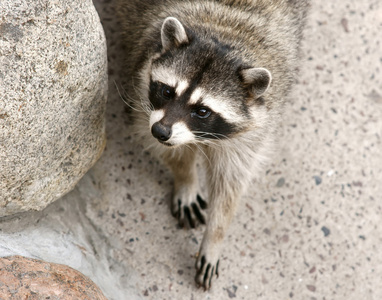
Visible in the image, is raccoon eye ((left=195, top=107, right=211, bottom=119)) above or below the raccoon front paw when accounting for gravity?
above

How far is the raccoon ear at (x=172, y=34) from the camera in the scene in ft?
6.42

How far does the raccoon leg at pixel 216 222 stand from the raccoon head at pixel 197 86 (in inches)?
19.3

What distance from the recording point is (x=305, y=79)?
10.2ft

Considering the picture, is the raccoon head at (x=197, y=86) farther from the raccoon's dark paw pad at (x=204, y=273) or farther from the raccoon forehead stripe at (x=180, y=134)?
the raccoon's dark paw pad at (x=204, y=273)

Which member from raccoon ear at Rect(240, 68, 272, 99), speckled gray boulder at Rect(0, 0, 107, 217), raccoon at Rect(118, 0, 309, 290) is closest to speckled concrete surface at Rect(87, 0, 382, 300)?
raccoon at Rect(118, 0, 309, 290)

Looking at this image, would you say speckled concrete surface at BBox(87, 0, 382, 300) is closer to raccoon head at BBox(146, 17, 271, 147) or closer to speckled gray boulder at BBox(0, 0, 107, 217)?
speckled gray boulder at BBox(0, 0, 107, 217)

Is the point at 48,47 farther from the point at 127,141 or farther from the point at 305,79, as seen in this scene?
the point at 305,79

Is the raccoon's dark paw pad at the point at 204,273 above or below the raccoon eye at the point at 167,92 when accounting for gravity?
below

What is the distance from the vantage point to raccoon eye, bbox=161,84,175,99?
1971mm

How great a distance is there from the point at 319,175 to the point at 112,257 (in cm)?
129

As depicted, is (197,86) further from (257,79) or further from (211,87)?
(257,79)

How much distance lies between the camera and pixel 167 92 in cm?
199

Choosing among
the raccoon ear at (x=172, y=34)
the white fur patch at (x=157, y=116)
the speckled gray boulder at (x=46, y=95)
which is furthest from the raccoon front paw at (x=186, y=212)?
the raccoon ear at (x=172, y=34)

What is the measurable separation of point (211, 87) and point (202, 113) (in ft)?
0.36
